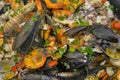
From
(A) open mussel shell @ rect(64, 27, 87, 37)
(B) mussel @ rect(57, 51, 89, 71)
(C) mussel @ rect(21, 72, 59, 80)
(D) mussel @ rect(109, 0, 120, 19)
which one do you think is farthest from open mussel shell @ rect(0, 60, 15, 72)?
(D) mussel @ rect(109, 0, 120, 19)

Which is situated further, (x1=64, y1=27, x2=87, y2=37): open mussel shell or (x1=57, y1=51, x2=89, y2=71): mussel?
(x1=64, y1=27, x2=87, y2=37): open mussel shell

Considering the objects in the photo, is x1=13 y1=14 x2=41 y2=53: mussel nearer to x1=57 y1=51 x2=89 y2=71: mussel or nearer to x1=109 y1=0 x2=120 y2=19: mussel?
x1=57 y1=51 x2=89 y2=71: mussel

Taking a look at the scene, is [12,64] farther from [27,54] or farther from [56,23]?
[56,23]

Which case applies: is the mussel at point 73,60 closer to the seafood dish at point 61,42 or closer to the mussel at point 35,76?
the seafood dish at point 61,42

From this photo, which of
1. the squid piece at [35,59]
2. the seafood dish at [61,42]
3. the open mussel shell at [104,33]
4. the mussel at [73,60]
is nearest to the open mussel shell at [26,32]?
the seafood dish at [61,42]

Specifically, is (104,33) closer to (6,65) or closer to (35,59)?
(35,59)

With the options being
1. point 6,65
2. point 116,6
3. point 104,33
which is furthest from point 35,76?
point 116,6
